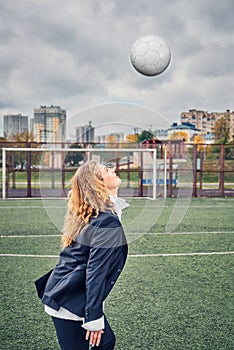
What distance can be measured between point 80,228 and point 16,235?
7.28 meters

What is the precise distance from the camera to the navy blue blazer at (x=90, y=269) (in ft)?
8.90

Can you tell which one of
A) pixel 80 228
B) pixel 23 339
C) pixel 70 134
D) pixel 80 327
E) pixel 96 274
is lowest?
pixel 23 339

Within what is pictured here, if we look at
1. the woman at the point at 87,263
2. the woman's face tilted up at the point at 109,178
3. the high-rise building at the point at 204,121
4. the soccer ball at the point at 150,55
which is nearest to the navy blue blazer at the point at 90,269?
the woman at the point at 87,263

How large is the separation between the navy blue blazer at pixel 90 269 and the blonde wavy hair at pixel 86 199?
43 mm

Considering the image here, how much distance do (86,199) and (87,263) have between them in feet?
1.09

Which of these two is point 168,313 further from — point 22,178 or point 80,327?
point 22,178

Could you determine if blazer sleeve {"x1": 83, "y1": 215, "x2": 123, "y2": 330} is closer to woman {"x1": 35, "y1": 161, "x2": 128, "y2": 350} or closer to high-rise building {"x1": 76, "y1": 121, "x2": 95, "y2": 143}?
woman {"x1": 35, "y1": 161, "x2": 128, "y2": 350}

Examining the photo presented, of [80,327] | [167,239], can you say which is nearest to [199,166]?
[167,239]

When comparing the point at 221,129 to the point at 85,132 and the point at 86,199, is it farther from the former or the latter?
the point at 86,199

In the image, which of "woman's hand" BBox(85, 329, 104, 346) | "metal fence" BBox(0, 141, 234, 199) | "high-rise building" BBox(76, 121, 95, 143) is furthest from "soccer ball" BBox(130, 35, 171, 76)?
"metal fence" BBox(0, 141, 234, 199)

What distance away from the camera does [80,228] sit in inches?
113

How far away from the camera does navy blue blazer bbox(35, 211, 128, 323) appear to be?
2.71 metres

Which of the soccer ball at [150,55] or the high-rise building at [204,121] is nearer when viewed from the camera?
the soccer ball at [150,55]

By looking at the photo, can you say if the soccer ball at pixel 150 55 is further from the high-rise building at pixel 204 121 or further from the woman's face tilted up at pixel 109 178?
the high-rise building at pixel 204 121
